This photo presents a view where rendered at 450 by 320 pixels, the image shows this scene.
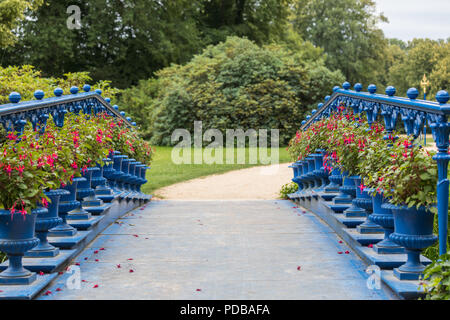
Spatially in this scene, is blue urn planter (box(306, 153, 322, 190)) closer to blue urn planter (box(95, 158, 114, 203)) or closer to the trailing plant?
blue urn planter (box(95, 158, 114, 203))

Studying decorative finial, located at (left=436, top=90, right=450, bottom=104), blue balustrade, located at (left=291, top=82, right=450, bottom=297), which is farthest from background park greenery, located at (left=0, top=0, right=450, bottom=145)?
decorative finial, located at (left=436, top=90, right=450, bottom=104)

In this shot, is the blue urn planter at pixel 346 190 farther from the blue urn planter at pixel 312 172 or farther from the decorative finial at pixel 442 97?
the decorative finial at pixel 442 97

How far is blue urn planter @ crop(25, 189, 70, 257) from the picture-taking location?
4.51 metres

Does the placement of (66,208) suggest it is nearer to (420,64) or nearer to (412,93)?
(412,93)

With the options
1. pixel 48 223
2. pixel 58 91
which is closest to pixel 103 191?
pixel 58 91

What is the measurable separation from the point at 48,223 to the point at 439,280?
2.87 meters

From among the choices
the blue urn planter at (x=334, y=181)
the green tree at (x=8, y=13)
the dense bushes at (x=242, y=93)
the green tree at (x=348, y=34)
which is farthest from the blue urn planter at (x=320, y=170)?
the green tree at (x=348, y=34)

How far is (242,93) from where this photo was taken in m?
24.5

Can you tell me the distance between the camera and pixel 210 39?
34406 millimetres

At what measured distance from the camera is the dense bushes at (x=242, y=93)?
78.9 ft

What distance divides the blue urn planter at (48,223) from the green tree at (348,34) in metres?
43.0

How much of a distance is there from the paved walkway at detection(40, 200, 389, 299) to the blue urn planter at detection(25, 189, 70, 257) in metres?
0.29
